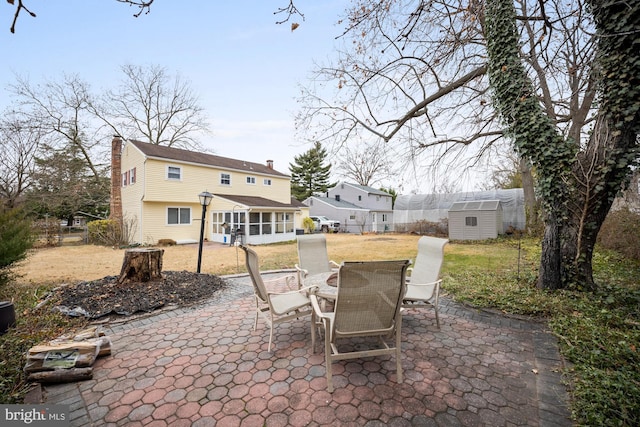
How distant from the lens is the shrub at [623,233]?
663 centimetres

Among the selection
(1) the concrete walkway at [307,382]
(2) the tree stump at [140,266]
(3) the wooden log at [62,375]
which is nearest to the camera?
(1) the concrete walkway at [307,382]

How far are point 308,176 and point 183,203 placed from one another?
21741 millimetres

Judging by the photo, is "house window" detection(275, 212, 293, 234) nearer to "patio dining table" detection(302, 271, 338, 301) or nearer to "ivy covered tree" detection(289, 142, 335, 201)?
"patio dining table" detection(302, 271, 338, 301)

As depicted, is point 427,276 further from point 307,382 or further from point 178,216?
point 178,216

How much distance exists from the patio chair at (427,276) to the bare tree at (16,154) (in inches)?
826

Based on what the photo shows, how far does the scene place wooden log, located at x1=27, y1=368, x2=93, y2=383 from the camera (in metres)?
2.36

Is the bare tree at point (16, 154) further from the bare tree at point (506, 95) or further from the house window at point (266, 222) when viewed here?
the bare tree at point (506, 95)

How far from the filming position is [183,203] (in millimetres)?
15500

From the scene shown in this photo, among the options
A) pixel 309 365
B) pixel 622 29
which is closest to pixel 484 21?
pixel 622 29

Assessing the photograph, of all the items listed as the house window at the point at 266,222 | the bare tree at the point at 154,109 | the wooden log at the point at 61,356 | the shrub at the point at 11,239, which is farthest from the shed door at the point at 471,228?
the bare tree at the point at 154,109

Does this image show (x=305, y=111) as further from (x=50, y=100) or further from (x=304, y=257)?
(x=50, y=100)

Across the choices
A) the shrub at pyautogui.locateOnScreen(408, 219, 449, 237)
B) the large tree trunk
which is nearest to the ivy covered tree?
the shrub at pyautogui.locateOnScreen(408, 219, 449, 237)

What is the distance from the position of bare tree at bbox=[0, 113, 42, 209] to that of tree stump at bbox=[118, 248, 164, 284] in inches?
627

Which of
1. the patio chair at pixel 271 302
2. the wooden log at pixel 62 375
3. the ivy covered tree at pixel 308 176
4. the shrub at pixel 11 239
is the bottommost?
the wooden log at pixel 62 375
